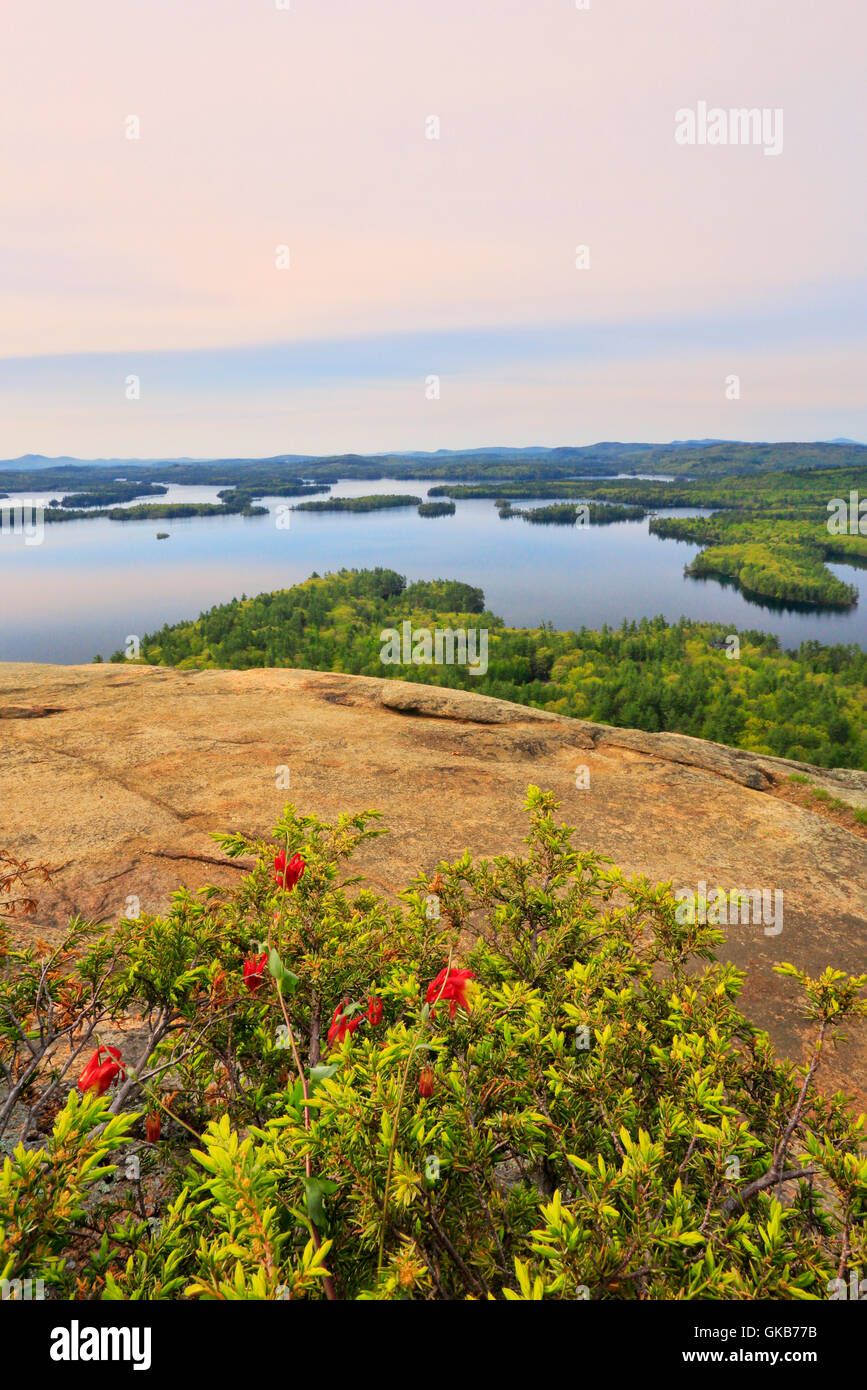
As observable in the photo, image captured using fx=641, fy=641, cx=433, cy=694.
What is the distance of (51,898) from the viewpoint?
7078mm

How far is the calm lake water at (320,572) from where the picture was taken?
81.3m

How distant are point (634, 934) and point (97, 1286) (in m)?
2.97

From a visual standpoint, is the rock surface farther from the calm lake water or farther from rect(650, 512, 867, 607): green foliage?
rect(650, 512, 867, 607): green foliage

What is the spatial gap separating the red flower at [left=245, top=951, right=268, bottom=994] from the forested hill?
52.3 metres

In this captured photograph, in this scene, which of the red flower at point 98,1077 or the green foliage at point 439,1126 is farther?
the red flower at point 98,1077

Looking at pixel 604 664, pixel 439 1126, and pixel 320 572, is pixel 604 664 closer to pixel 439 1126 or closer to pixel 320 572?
pixel 320 572

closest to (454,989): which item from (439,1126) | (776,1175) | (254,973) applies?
(439,1126)

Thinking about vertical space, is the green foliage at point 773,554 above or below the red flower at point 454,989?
above

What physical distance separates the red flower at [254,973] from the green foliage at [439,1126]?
0.16 ft

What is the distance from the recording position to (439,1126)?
7.43 feet

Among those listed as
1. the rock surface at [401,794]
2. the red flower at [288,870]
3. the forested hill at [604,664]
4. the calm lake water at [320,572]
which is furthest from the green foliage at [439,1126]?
the calm lake water at [320,572]

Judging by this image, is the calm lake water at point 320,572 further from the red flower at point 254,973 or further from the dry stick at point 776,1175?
the dry stick at point 776,1175

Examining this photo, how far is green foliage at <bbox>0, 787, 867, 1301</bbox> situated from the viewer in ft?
6.43
